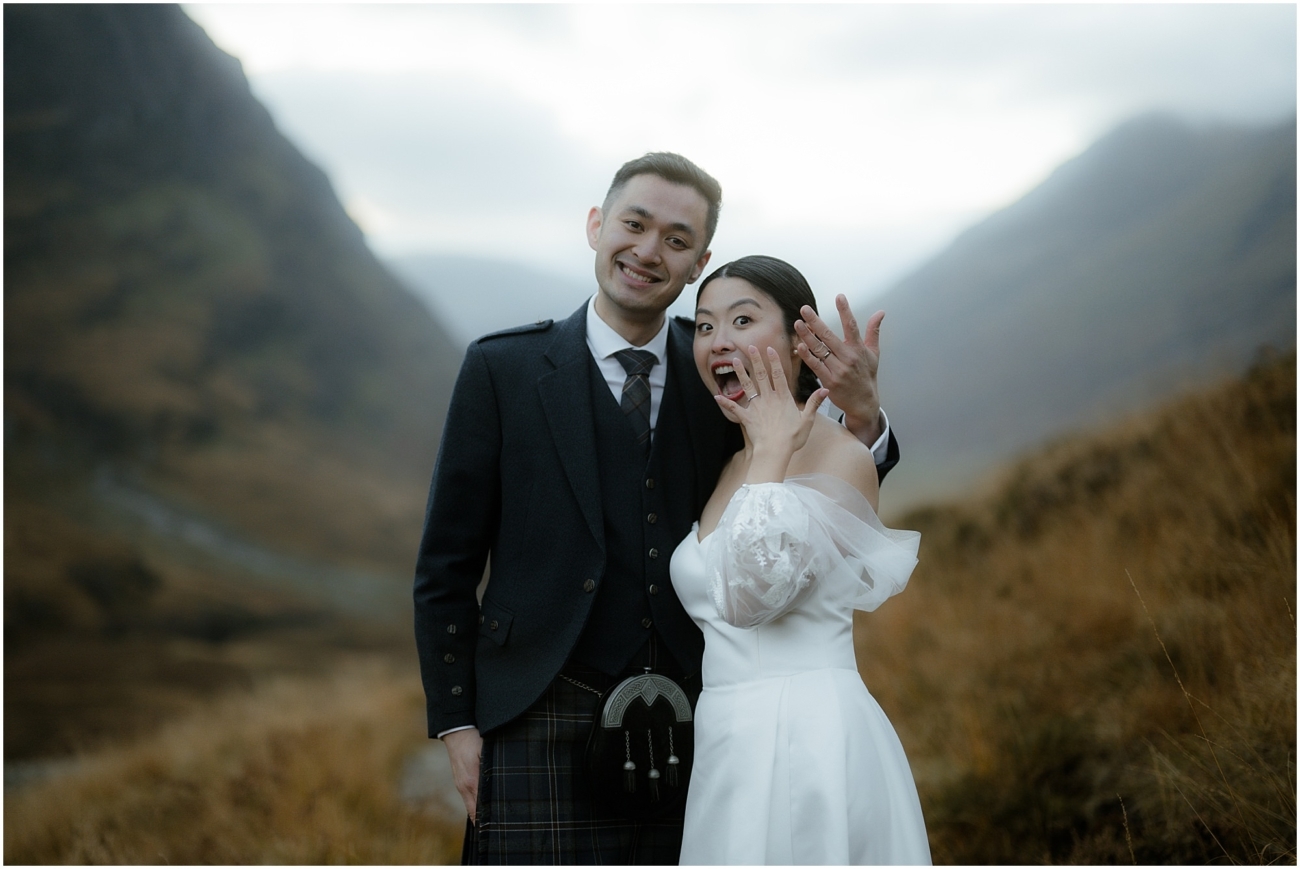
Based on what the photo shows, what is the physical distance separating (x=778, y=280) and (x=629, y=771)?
1172mm

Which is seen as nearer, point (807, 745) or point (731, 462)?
point (807, 745)

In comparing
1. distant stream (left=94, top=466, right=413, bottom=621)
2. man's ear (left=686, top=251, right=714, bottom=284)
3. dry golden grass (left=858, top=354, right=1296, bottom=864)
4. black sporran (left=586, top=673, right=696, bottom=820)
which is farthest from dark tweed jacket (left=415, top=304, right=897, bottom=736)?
distant stream (left=94, top=466, right=413, bottom=621)

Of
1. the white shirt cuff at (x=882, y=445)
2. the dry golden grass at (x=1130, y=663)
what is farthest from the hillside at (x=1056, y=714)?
the white shirt cuff at (x=882, y=445)

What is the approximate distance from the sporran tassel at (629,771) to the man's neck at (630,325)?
3.15 feet

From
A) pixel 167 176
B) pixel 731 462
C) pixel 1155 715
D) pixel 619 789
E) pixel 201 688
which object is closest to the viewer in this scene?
pixel 619 789

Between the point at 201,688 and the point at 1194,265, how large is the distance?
20.2m

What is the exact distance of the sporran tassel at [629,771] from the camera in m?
2.07

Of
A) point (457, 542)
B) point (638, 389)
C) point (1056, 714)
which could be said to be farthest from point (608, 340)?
point (1056, 714)

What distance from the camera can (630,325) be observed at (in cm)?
234

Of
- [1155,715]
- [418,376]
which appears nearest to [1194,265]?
[1155,715]

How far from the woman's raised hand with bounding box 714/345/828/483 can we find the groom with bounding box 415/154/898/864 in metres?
0.20

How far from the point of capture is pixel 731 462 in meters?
2.36

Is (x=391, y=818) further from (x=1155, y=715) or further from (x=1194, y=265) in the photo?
(x=1194, y=265)

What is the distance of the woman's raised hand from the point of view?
186 centimetres
